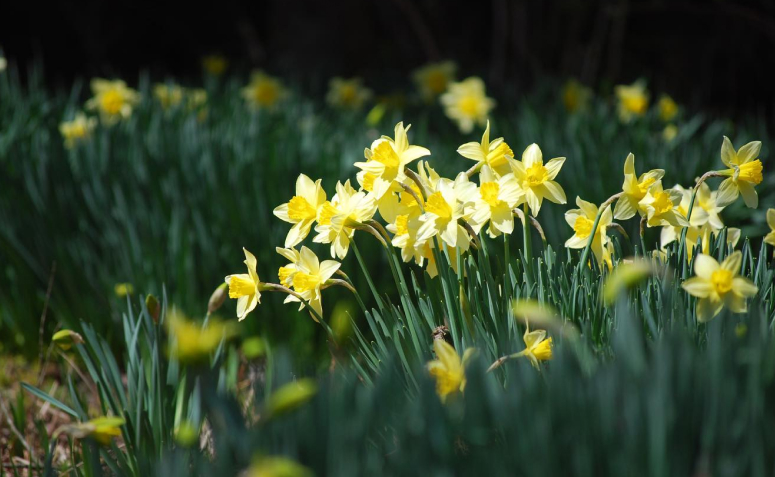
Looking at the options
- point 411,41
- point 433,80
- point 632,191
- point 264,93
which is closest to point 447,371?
point 632,191

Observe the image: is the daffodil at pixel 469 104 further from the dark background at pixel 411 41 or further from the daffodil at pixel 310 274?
the daffodil at pixel 310 274

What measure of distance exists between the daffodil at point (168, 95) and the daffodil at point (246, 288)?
2138 millimetres

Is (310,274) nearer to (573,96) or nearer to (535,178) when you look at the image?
(535,178)

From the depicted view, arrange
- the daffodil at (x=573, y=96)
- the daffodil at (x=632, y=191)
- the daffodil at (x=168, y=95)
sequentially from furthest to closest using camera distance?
the daffodil at (x=573, y=96) < the daffodil at (x=168, y=95) < the daffodil at (x=632, y=191)

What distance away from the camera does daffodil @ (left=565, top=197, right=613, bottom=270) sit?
1.25 meters

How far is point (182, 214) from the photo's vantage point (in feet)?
6.83

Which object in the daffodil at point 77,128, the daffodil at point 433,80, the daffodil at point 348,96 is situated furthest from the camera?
the daffodil at point 433,80

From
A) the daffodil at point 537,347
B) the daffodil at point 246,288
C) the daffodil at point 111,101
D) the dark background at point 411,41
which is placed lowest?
the daffodil at point 537,347

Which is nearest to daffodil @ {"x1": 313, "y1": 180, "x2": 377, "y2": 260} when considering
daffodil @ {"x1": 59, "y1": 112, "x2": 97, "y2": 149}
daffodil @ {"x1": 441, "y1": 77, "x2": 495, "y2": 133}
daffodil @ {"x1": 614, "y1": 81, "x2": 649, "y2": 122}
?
daffodil @ {"x1": 59, "y1": 112, "x2": 97, "y2": 149}

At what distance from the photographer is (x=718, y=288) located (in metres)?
1.00

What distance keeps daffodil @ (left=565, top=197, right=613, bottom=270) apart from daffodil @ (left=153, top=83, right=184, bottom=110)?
91.8 inches

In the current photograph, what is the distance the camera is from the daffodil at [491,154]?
1.24 m

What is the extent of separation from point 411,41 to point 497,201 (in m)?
6.21

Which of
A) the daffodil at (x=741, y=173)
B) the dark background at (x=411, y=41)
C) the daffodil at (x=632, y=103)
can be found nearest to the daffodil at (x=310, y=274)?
the daffodil at (x=741, y=173)
